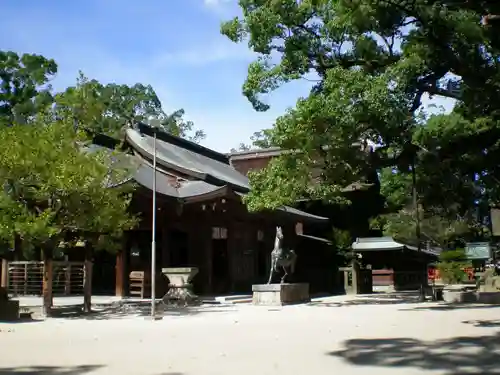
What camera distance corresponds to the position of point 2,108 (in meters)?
41.7

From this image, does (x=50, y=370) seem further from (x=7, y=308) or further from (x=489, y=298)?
(x=489, y=298)

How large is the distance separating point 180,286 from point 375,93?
29.3 feet

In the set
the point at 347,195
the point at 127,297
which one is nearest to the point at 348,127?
the point at 127,297

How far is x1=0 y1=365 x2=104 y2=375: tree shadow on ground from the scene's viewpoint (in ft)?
22.7

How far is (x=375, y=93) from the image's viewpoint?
14102 mm

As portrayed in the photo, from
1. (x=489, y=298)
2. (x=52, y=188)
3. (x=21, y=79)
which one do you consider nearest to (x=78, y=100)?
(x=52, y=188)

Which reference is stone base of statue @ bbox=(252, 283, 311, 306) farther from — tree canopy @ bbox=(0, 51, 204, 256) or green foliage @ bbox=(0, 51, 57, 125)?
green foliage @ bbox=(0, 51, 57, 125)

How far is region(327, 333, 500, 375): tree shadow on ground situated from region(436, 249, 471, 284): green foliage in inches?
769

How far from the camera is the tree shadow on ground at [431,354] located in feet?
23.2

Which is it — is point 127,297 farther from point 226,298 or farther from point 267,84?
point 267,84

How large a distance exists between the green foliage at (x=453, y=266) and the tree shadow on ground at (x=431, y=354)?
19.5 m

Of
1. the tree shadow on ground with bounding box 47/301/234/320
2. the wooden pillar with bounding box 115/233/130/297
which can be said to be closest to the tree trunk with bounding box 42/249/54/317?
the tree shadow on ground with bounding box 47/301/234/320

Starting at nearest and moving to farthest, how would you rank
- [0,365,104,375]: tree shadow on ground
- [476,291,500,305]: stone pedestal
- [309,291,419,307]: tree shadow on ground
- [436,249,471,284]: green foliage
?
[0,365,104,375]: tree shadow on ground → [476,291,500,305]: stone pedestal → [309,291,419,307]: tree shadow on ground → [436,249,471,284]: green foliage

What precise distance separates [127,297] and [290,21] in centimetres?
1165
